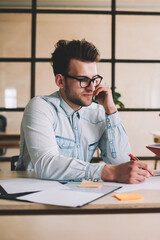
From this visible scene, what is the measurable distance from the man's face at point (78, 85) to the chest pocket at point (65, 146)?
0.20 meters

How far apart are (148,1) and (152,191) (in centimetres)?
411

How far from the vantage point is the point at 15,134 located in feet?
13.5

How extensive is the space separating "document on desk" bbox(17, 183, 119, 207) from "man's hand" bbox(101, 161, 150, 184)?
108mm

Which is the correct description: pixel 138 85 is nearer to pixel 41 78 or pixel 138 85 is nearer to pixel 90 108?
pixel 41 78

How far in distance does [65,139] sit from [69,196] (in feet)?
1.97

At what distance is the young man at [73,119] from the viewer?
1346 millimetres

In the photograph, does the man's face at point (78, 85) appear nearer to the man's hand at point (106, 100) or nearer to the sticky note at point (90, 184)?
the man's hand at point (106, 100)

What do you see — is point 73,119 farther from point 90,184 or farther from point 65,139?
point 90,184

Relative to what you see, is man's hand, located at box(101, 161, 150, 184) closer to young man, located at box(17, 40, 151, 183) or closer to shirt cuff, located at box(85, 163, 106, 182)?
shirt cuff, located at box(85, 163, 106, 182)

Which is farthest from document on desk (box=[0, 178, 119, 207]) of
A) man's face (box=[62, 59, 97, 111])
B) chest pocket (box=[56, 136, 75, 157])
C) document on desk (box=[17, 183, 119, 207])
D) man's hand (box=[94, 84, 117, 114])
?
man's hand (box=[94, 84, 117, 114])

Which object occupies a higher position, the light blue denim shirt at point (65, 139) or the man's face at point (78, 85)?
the man's face at point (78, 85)

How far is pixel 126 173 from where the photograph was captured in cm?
113

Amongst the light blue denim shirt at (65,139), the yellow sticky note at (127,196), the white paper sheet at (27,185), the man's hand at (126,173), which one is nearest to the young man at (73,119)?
the light blue denim shirt at (65,139)

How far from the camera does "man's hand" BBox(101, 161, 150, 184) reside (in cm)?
112
